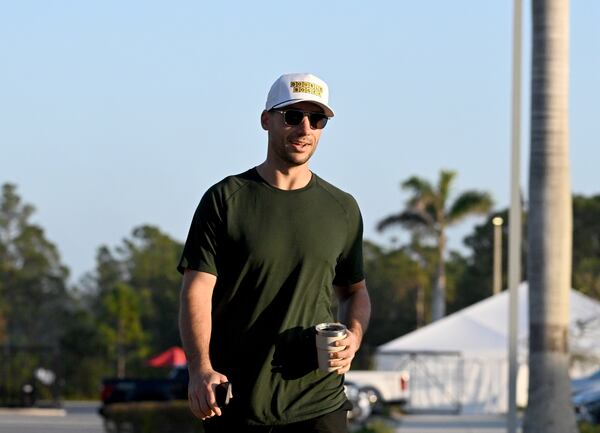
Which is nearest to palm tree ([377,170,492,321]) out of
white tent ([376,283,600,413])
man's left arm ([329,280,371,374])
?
white tent ([376,283,600,413])

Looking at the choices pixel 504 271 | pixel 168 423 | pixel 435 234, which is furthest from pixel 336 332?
pixel 504 271

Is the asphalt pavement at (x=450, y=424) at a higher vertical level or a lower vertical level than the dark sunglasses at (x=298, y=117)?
lower

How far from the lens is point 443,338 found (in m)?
40.7

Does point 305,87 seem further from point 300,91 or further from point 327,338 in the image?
point 327,338

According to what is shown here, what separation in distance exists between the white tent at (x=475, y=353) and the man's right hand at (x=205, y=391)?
32368 mm

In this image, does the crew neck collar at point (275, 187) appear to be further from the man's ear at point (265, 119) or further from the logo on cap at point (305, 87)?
the logo on cap at point (305, 87)

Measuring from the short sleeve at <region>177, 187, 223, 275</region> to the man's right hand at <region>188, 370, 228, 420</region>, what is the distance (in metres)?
0.35

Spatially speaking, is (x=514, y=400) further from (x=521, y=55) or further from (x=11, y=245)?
(x=11, y=245)

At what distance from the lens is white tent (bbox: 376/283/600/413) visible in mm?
39469

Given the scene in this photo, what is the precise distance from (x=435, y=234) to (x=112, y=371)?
14.0 meters

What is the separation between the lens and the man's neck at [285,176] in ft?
17.6

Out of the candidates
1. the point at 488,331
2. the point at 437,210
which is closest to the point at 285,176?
the point at 488,331

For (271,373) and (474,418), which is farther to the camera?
(474,418)

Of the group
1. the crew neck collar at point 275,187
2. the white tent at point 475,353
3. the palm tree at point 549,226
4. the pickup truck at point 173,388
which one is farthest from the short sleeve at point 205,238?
the pickup truck at point 173,388
